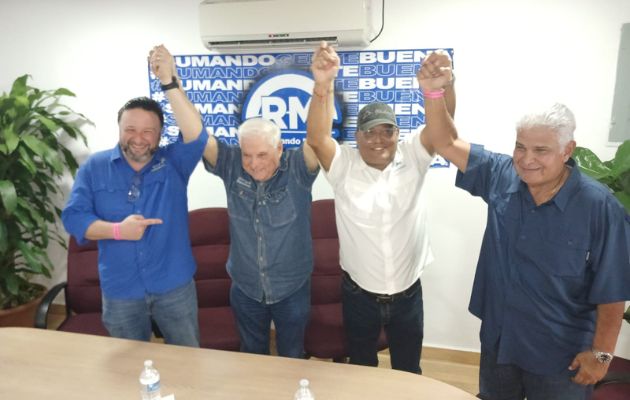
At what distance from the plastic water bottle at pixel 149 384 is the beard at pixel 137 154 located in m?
0.85

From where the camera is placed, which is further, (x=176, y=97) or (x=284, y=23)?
(x=284, y=23)

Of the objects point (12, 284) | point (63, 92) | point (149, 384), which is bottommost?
point (12, 284)

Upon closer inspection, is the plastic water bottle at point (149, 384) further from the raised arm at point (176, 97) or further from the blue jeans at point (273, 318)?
the raised arm at point (176, 97)

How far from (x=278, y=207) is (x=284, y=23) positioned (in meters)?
1.20

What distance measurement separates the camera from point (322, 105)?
1.71 m

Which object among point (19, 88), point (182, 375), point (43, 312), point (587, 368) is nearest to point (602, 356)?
point (587, 368)

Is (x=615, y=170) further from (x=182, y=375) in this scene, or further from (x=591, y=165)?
(x=182, y=375)

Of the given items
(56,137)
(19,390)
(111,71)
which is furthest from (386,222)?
(56,137)

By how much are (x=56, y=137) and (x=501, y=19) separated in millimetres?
2949

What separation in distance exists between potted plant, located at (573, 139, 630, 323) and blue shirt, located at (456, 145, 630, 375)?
531 mm

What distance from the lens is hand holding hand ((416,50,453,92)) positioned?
5.23 feet

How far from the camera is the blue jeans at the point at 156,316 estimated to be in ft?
6.23

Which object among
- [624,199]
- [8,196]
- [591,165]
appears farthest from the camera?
[8,196]

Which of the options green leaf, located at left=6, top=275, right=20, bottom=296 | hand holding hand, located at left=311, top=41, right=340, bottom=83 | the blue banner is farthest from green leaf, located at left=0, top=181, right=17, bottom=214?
hand holding hand, located at left=311, top=41, right=340, bottom=83
